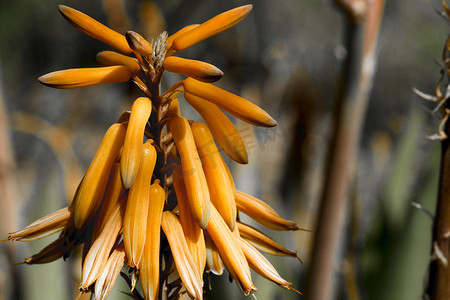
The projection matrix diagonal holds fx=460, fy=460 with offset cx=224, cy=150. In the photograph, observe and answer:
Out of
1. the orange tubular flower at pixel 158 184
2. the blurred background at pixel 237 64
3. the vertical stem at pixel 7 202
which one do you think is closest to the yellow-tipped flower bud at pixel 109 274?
the orange tubular flower at pixel 158 184

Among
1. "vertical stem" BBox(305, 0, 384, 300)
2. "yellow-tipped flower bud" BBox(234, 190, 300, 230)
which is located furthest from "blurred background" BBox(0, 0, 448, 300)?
"yellow-tipped flower bud" BBox(234, 190, 300, 230)

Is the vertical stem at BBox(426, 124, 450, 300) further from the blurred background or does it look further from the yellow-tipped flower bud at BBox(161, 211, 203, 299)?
the blurred background

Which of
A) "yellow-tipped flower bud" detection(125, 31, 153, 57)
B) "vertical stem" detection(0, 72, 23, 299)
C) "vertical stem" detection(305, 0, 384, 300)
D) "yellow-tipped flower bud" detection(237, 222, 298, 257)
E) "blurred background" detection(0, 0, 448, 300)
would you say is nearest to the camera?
"yellow-tipped flower bud" detection(125, 31, 153, 57)

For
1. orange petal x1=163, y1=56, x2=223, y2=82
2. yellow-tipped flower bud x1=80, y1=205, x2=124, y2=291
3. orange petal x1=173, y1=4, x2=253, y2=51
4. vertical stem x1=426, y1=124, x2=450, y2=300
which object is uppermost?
orange petal x1=173, y1=4, x2=253, y2=51

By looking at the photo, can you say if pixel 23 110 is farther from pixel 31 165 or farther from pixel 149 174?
pixel 149 174

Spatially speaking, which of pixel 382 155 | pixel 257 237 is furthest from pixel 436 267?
pixel 382 155
